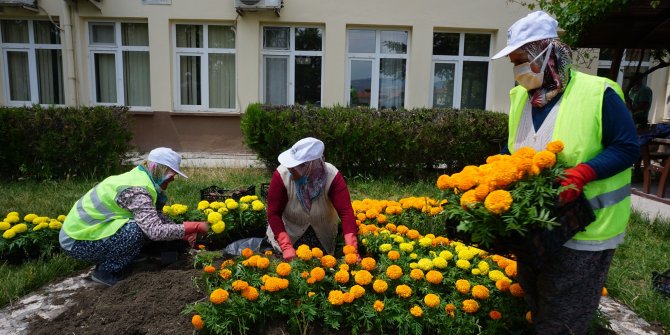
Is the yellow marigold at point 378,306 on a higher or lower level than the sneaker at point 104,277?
higher

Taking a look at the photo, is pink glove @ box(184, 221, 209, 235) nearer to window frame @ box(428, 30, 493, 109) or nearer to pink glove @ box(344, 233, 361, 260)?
pink glove @ box(344, 233, 361, 260)

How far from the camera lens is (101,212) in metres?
3.20

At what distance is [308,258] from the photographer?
275 centimetres

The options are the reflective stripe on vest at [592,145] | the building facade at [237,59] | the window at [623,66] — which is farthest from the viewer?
the window at [623,66]

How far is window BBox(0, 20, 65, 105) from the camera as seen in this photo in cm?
1110

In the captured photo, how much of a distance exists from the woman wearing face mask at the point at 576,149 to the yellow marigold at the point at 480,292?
359 mm

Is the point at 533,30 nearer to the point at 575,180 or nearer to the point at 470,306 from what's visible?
the point at 575,180

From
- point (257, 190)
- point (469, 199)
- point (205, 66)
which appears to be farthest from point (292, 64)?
point (469, 199)

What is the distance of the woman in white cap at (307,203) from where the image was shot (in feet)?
10.5

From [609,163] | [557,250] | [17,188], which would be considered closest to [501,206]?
[557,250]

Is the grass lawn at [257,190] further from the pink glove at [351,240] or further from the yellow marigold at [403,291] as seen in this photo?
the pink glove at [351,240]

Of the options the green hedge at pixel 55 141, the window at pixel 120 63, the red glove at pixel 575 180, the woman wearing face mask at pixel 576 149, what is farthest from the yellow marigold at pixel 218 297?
the window at pixel 120 63

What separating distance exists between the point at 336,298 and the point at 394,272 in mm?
389

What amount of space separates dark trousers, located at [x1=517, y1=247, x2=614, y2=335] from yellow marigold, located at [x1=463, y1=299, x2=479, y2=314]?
36 centimetres
